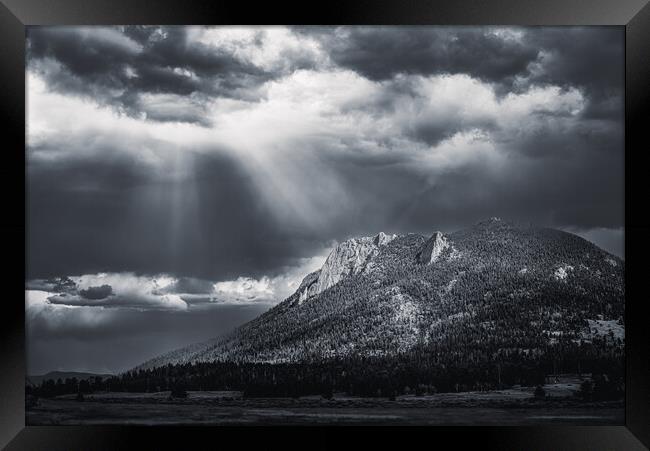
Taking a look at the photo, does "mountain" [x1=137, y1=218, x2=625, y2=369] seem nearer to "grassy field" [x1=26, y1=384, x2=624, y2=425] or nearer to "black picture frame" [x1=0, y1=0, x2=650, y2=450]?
"grassy field" [x1=26, y1=384, x2=624, y2=425]

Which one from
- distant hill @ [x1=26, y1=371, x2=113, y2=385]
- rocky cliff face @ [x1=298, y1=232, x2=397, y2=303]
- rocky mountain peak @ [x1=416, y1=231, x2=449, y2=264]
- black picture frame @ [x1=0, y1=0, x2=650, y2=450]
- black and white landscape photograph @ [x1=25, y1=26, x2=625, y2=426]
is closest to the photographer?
black picture frame @ [x1=0, y1=0, x2=650, y2=450]

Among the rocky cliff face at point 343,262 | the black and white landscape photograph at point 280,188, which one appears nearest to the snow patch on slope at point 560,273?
A: the black and white landscape photograph at point 280,188

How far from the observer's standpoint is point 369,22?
10383mm

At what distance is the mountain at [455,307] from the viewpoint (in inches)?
631

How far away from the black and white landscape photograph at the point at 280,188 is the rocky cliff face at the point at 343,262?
237 mm

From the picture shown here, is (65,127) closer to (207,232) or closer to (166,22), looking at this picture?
(207,232)

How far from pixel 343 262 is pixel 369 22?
8.36 m

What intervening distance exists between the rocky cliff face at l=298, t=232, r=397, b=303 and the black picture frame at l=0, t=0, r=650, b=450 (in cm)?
573

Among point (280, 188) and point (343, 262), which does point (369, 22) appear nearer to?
point (280, 188)

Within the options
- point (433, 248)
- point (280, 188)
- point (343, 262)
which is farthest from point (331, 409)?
point (433, 248)

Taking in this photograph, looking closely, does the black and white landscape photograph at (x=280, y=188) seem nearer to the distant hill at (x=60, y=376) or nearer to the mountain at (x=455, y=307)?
the distant hill at (x=60, y=376)

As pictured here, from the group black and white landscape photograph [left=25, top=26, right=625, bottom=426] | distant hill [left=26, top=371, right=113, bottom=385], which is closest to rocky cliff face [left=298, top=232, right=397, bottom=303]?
black and white landscape photograph [left=25, top=26, right=625, bottom=426]

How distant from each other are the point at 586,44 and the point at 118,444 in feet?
36.7

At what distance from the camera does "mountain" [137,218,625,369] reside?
1603cm
